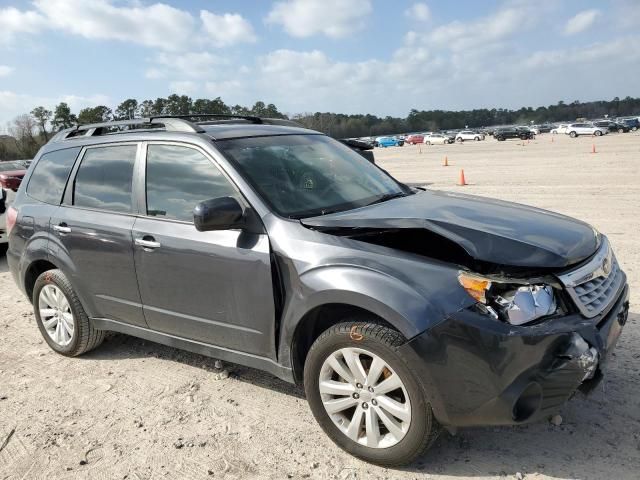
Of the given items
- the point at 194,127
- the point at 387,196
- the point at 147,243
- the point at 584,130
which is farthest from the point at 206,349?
the point at 584,130

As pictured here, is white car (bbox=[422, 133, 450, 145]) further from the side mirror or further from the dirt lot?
the side mirror

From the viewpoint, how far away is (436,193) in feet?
14.1

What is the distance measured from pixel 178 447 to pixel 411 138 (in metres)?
84.9

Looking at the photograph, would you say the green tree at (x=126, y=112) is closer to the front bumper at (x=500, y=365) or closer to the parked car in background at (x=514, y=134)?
the front bumper at (x=500, y=365)

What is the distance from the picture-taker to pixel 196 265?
11.6 ft

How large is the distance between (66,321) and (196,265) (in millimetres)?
1907

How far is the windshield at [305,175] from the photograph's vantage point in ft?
11.6

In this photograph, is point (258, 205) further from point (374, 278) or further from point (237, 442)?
point (237, 442)

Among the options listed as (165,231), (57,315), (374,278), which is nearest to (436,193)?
(374,278)

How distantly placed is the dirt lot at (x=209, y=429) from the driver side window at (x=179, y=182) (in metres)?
1.34

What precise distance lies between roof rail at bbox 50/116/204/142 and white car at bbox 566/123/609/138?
67.4m

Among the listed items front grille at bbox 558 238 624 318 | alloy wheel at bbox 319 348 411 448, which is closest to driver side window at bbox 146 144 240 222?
alloy wheel at bbox 319 348 411 448

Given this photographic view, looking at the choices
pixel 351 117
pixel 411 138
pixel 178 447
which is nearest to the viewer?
pixel 178 447

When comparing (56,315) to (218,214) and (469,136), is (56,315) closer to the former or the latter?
(218,214)
